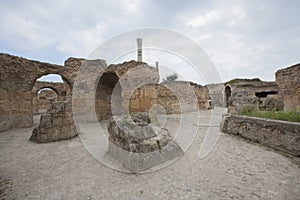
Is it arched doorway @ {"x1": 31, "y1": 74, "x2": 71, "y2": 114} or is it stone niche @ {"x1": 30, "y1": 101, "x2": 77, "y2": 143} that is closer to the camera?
stone niche @ {"x1": 30, "y1": 101, "x2": 77, "y2": 143}

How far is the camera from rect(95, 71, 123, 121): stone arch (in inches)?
416

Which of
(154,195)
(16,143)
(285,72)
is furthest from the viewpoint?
(285,72)

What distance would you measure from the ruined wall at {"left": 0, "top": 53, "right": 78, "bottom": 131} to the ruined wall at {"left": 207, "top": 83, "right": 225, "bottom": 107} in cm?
2184

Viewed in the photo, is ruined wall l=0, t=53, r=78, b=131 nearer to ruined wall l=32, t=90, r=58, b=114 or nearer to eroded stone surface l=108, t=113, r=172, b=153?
eroded stone surface l=108, t=113, r=172, b=153

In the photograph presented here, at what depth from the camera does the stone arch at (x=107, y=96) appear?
1058 cm

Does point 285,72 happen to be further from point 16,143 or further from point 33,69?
point 33,69

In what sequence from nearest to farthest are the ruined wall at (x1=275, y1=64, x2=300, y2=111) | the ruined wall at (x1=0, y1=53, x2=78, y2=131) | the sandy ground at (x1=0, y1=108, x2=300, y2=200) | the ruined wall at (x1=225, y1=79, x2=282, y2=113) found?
1. the sandy ground at (x1=0, y1=108, x2=300, y2=200)
2. the ruined wall at (x1=225, y1=79, x2=282, y2=113)
3. the ruined wall at (x1=275, y1=64, x2=300, y2=111)
4. the ruined wall at (x1=0, y1=53, x2=78, y2=131)

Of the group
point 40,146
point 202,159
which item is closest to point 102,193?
point 202,159

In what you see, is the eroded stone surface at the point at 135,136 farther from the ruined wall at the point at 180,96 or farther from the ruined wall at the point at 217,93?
the ruined wall at the point at 217,93

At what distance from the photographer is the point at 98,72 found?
33.8ft

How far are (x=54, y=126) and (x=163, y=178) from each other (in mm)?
4809

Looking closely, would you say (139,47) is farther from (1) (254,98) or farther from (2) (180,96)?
(1) (254,98)

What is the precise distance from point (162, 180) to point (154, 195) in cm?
48

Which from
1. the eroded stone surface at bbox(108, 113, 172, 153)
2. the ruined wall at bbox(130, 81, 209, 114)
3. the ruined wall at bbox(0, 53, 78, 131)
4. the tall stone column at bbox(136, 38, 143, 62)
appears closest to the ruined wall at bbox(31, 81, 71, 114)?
the ruined wall at bbox(0, 53, 78, 131)
